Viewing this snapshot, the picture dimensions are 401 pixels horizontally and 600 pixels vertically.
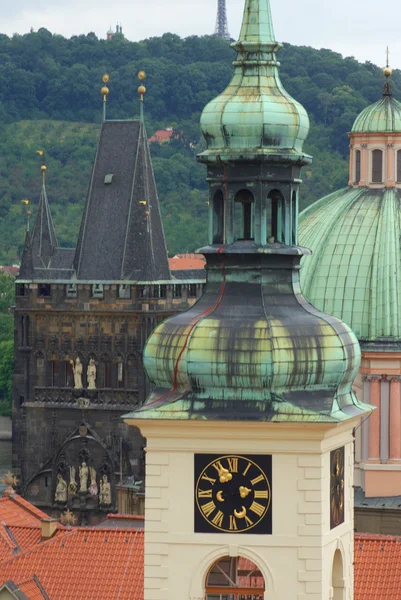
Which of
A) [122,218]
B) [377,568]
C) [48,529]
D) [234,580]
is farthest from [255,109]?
[122,218]

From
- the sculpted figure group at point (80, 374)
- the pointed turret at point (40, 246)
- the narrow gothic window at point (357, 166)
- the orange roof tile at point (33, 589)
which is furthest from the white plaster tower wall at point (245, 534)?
the pointed turret at point (40, 246)

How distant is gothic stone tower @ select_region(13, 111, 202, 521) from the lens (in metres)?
106

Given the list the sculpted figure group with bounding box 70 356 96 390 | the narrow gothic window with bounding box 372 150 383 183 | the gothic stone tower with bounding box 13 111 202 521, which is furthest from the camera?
the sculpted figure group with bounding box 70 356 96 390

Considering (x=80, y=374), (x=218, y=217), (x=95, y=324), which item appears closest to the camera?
(x=218, y=217)

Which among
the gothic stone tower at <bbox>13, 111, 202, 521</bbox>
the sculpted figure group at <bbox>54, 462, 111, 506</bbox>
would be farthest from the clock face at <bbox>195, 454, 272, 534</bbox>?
the gothic stone tower at <bbox>13, 111, 202, 521</bbox>

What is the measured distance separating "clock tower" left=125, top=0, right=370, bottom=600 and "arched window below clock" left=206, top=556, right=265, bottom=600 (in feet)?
0.06

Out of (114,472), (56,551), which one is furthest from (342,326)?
(114,472)

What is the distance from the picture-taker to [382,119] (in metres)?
79.1

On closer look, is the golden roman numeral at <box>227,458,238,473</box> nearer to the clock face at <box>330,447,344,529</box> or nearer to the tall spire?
the clock face at <box>330,447,344,529</box>

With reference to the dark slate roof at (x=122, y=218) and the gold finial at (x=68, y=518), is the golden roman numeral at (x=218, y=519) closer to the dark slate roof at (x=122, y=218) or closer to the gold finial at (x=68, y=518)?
the gold finial at (x=68, y=518)

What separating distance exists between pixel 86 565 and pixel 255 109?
85.4 feet

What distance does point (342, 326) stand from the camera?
24016 mm

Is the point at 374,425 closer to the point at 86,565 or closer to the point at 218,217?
the point at 86,565

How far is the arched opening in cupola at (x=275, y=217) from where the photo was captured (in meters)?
23.8
